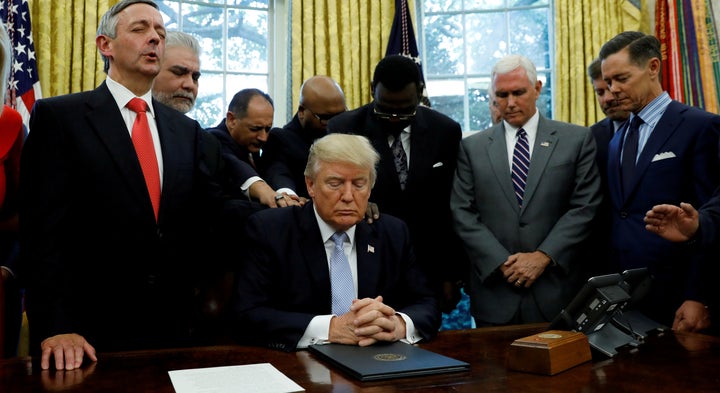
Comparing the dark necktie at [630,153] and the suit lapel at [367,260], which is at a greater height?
the dark necktie at [630,153]

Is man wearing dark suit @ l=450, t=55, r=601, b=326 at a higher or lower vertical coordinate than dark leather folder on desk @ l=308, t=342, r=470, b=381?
higher

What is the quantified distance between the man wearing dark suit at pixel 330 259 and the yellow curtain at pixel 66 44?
3491 mm

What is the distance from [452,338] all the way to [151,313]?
1.03 meters

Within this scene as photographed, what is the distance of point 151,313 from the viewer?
218cm

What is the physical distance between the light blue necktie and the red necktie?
65 centimetres

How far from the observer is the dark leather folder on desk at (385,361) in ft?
5.38

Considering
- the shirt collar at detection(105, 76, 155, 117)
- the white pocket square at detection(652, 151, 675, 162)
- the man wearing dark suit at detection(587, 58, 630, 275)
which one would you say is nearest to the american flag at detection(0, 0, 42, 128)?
the shirt collar at detection(105, 76, 155, 117)

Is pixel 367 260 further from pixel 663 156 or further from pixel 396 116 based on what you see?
pixel 663 156

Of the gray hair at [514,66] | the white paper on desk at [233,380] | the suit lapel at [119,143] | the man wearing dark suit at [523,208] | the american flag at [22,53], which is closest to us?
the white paper on desk at [233,380]

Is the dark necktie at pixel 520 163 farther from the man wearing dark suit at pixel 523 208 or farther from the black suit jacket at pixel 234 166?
the black suit jacket at pixel 234 166

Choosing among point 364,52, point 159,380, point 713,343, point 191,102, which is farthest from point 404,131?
point 364,52

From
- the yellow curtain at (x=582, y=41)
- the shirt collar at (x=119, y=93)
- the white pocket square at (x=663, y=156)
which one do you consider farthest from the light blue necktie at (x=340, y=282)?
the yellow curtain at (x=582, y=41)

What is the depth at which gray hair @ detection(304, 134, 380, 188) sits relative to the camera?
2.40m

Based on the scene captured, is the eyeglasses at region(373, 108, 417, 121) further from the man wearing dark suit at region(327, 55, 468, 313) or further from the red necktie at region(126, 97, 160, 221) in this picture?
the red necktie at region(126, 97, 160, 221)
